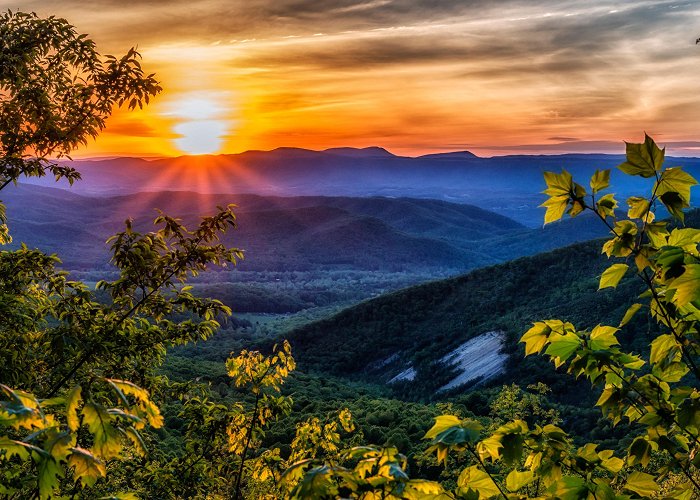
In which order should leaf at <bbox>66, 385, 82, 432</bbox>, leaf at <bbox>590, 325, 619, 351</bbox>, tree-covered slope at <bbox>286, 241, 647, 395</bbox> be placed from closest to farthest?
leaf at <bbox>66, 385, 82, 432</bbox>
leaf at <bbox>590, 325, 619, 351</bbox>
tree-covered slope at <bbox>286, 241, 647, 395</bbox>

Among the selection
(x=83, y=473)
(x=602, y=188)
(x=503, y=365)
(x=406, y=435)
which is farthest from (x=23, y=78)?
(x=503, y=365)

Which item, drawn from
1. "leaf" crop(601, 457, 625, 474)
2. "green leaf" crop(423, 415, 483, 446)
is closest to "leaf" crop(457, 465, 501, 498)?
"green leaf" crop(423, 415, 483, 446)

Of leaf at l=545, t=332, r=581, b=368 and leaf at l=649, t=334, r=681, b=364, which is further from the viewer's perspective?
leaf at l=649, t=334, r=681, b=364

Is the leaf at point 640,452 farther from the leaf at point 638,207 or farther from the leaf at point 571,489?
the leaf at point 638,207

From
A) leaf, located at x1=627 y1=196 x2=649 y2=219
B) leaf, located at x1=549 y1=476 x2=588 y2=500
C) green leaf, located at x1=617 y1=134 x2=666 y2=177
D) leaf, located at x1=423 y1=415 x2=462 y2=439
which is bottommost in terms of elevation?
leaf, located at x1=549 y1=476 x2=588 y2=500

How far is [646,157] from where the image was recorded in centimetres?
278

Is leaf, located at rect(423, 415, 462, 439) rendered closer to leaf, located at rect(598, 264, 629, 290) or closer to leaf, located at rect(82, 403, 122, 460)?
leaf, located at rect(598, 264, 629, 290)

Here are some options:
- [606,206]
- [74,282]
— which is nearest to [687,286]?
[606,206]

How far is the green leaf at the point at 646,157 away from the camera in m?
2.75

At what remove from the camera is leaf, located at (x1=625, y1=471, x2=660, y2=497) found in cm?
296

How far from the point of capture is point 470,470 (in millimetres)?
2967

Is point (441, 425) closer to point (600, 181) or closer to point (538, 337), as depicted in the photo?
point (538, 337)

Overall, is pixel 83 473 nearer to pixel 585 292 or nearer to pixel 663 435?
pixel 663 435

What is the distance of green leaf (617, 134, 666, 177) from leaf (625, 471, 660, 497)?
1.76 meters
